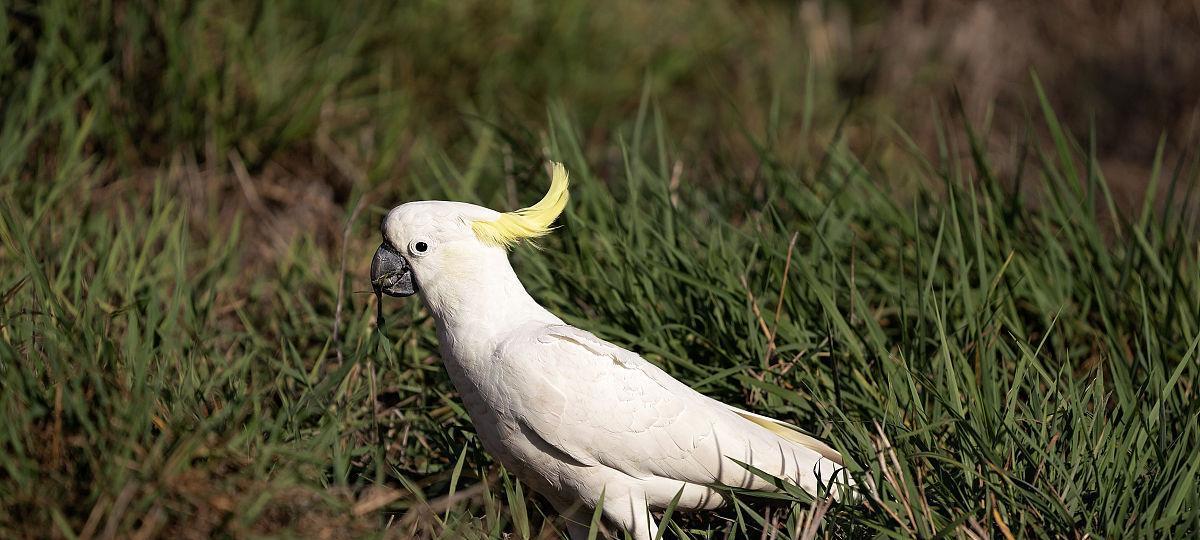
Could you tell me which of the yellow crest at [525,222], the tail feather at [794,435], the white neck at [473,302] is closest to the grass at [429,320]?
the tail feather at [794,435]

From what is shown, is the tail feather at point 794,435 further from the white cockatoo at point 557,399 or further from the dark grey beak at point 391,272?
the dark grey beak at point 391,272

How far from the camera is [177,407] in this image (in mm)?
2324

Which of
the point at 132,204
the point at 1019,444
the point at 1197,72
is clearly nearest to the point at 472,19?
the point at 132,204

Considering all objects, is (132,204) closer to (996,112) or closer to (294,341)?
(294,341)

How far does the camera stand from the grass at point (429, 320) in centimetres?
226

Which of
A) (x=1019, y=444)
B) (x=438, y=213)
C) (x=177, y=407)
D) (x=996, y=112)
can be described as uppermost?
(x=438, y=213)

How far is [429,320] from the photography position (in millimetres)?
3455

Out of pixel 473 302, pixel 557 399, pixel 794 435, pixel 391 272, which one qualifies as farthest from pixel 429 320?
pixel 794 435

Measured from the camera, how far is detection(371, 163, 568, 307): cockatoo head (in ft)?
8.37

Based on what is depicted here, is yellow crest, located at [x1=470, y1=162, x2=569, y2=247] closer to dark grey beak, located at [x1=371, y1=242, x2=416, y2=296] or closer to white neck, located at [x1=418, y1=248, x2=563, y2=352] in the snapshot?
white neck, located at [x1=418, y1=248, x2=563, y2=352]

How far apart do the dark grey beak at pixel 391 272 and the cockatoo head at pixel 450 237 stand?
0.05 feet

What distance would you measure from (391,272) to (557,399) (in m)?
0.57

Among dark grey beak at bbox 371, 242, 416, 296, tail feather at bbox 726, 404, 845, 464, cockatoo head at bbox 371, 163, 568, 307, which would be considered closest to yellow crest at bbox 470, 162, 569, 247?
cockatoo head at bbox 371, 163, 568, 307

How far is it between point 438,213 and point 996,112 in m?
5.20
